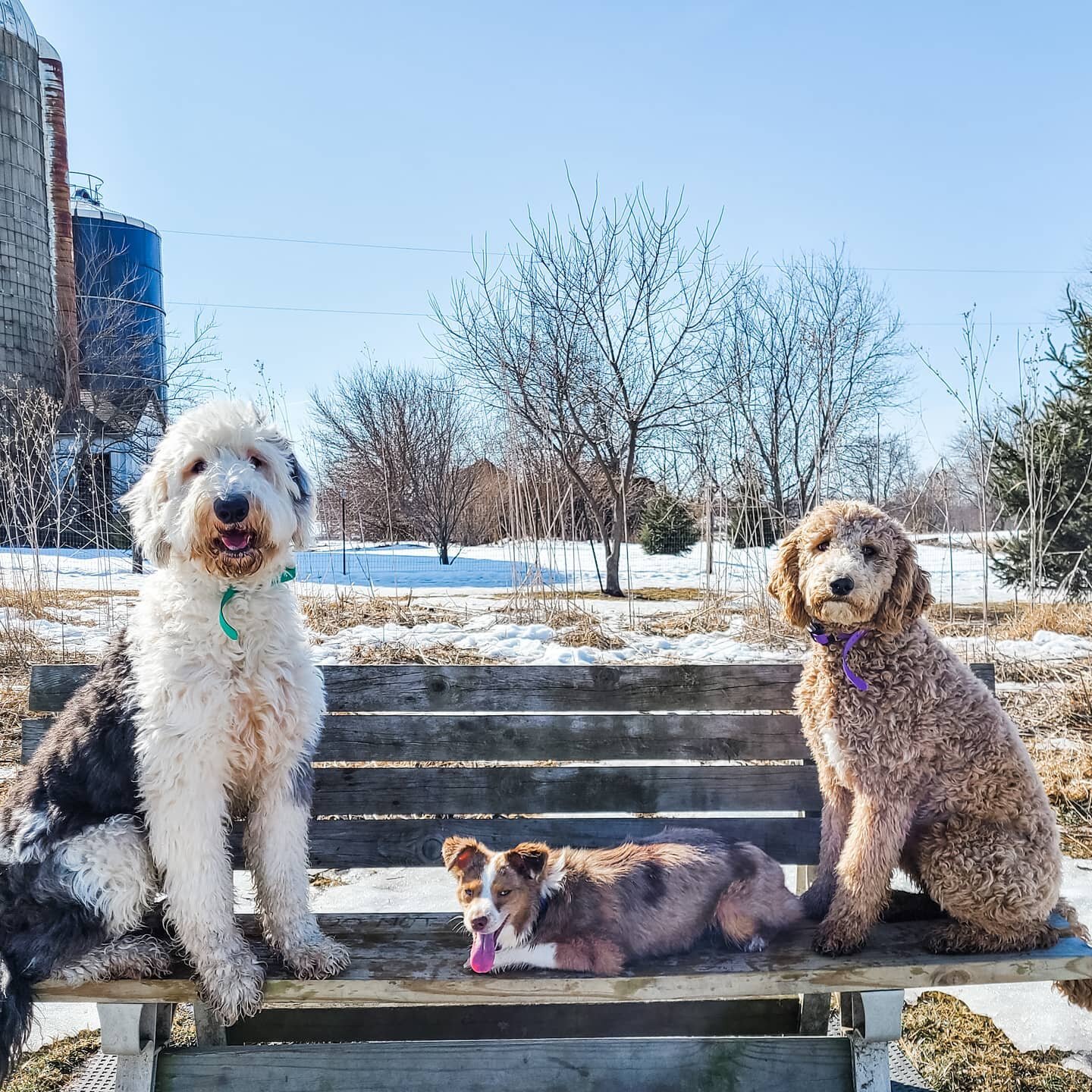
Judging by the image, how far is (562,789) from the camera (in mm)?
2525

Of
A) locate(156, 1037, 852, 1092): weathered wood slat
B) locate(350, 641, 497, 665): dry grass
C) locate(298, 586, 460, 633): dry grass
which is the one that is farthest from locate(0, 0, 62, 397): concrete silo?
locate(156, 1037, 852, 1092): weathered wood slat

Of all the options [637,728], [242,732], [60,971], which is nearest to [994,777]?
[637,728]

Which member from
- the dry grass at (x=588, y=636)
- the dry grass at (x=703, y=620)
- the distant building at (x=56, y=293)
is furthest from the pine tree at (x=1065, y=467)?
the distant building at (x=56, y=293)

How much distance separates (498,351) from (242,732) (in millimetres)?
10888

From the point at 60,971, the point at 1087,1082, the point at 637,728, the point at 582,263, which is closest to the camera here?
the point at 60,971

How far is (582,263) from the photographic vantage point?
12180 millimetres

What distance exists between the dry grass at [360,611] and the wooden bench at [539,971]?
491 cm

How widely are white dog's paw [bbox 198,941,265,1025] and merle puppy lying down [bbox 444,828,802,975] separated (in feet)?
1.59

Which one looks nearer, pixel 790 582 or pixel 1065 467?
pixel 790 582

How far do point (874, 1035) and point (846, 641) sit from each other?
0.91 meters

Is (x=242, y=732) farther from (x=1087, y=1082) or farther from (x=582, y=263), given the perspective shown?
(x=582, y=263)

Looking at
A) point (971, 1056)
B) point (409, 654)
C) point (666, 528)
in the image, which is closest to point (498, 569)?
point (666, 528)

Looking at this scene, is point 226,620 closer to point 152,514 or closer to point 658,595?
point 152,514

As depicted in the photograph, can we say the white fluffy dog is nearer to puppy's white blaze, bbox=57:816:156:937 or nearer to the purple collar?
puppy's white blaze, bbox=57:816:156:937
